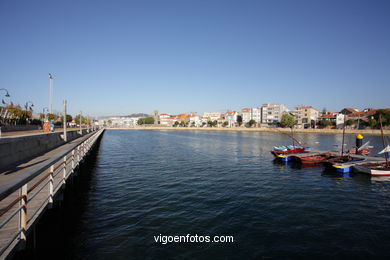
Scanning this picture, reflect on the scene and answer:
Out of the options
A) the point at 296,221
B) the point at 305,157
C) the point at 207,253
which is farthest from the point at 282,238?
the point at 305,157

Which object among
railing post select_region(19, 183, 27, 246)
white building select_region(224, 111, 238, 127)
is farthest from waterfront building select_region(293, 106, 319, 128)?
railing post select_region(19, 183, 27, 246)

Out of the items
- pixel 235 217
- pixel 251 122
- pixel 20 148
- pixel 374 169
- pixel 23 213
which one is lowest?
pixel 235 217

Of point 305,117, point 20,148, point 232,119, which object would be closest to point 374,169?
point 20,148

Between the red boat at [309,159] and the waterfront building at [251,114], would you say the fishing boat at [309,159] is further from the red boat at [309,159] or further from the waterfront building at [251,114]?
the waterfront building at [251,114]

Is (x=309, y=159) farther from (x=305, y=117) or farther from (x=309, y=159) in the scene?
(x=305, y=117)

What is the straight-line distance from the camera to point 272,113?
159 metres

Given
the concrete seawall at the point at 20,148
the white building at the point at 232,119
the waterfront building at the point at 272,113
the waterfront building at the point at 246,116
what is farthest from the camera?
the white building at the point at 232,119

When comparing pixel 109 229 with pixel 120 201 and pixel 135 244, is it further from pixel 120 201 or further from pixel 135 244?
pixel 120 201

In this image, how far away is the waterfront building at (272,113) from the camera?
156m

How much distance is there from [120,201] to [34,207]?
7936 millimetres

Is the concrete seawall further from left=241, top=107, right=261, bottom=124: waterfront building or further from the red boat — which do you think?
left=241, top=107, right=261, bottom=124: waterfront building

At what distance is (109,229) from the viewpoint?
10.8m

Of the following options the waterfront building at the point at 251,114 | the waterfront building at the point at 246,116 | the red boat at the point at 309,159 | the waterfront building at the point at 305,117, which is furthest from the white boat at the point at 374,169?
the waterfront building at the point at 246,116

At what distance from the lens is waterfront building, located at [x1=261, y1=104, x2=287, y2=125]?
156250 millimetres
